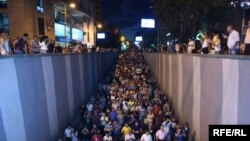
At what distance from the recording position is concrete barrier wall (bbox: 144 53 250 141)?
10484 millimetres

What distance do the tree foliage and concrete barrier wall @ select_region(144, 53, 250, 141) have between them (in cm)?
521

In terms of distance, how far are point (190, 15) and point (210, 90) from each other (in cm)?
1522

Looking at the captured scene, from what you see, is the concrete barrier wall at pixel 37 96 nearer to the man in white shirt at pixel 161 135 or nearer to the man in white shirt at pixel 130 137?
the man in white shirt at pixel 130 137

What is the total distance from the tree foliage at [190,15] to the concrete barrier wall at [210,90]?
5.21 meters

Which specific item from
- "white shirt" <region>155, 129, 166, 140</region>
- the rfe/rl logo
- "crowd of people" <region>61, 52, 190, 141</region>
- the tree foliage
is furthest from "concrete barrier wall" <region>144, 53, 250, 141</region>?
the tree foliage

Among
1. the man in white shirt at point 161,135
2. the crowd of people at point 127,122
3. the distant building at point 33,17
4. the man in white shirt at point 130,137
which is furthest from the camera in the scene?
the distant building at point 33,17

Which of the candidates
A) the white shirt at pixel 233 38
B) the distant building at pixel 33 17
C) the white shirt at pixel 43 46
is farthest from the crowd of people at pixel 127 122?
the distant building at pixel 33 17

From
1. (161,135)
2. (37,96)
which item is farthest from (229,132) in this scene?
(37,96)

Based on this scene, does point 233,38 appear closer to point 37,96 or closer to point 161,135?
point 161,135

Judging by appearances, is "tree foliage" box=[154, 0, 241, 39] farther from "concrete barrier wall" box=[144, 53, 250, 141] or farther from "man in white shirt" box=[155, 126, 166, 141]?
"man in white shirt" box=[155, 126, 166, 141]

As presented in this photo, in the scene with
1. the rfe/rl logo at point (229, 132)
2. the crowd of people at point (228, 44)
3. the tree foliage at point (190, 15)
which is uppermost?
the tree foliage at point (190, 15)

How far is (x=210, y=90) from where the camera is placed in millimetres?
13922

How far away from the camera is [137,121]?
1764 cm

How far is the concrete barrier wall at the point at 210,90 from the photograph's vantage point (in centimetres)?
1048
